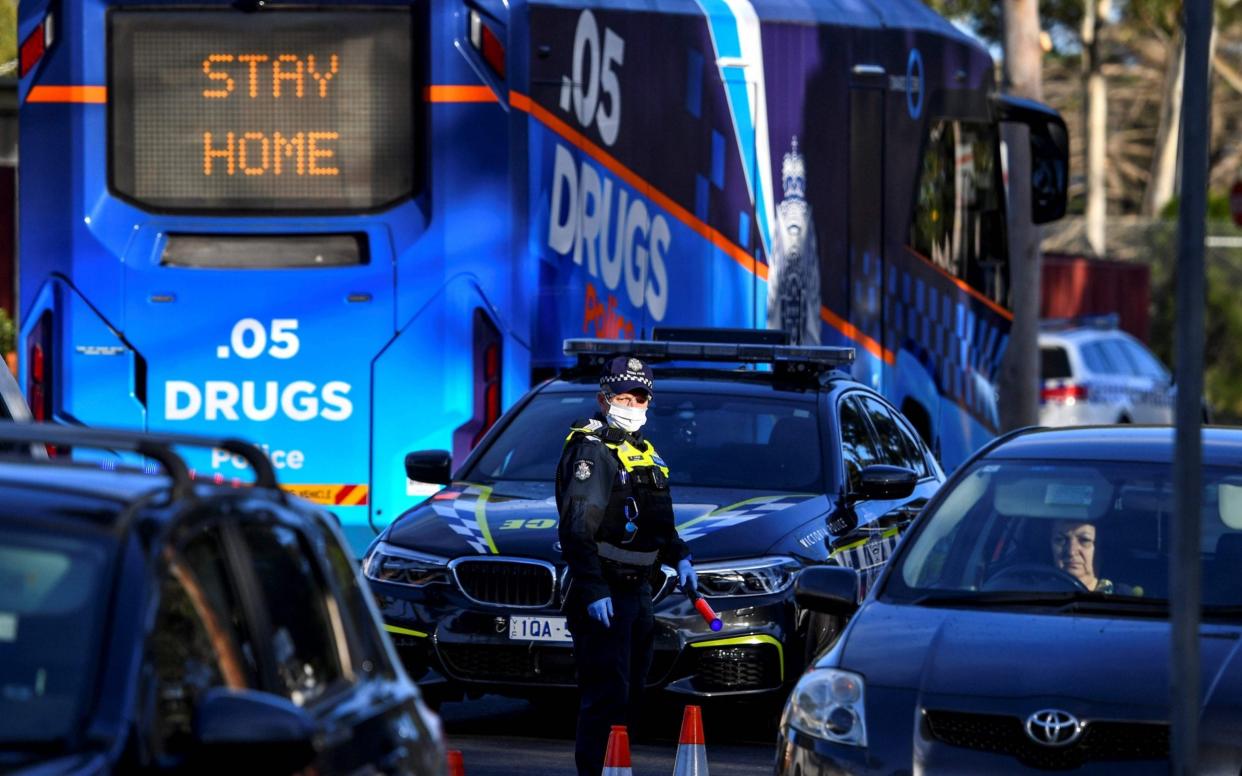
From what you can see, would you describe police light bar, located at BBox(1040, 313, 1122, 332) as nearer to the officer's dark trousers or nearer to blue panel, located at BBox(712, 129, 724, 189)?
blue panel, located at BBox(712, 129, 724, 189)

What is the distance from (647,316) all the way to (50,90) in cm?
328

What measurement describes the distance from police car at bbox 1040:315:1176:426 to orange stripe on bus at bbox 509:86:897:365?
13592mm

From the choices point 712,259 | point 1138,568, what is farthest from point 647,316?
point 1138,568

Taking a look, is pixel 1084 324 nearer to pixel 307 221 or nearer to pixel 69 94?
pixel 307 221

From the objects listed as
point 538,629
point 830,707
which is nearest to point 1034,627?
point 830,707

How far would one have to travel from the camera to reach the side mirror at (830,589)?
7668mm

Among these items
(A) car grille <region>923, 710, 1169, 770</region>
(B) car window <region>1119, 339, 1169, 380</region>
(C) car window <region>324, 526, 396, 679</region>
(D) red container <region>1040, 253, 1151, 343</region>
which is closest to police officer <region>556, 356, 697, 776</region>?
(A) car grille <region>923, 710, 1169, 770</region>

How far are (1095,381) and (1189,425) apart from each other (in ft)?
78.0

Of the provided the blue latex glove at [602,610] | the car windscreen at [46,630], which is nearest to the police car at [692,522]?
the blue latex glove at [602,610]

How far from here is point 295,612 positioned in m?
4.80

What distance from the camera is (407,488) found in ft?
38.7

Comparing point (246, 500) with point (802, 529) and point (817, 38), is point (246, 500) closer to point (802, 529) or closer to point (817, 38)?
point (802, 529)

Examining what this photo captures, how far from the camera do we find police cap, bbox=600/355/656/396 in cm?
874

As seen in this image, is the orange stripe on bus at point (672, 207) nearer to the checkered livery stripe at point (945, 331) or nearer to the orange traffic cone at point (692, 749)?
the checkered livery stripe at point (945, 331)
